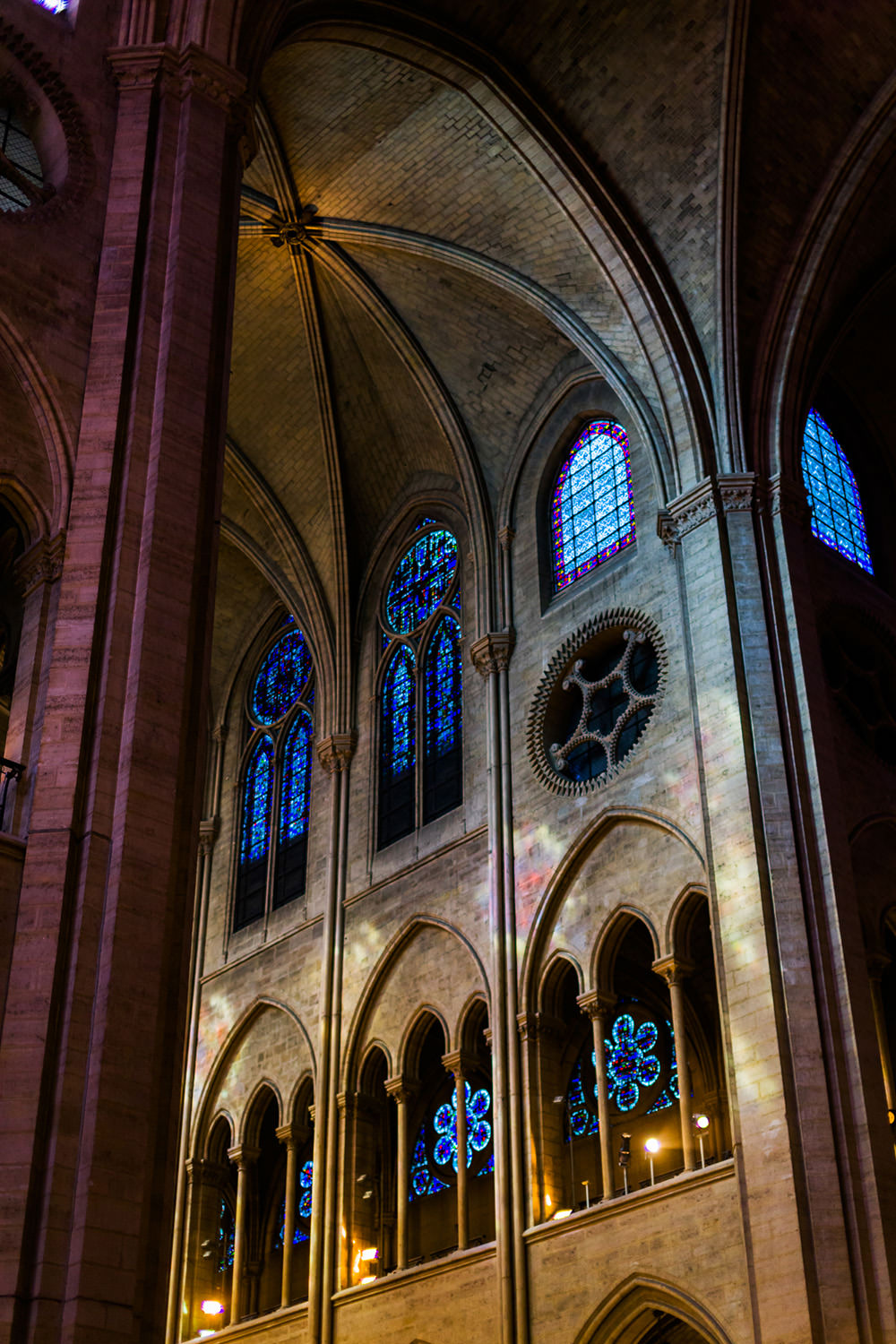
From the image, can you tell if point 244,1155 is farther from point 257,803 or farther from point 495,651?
point 495,651

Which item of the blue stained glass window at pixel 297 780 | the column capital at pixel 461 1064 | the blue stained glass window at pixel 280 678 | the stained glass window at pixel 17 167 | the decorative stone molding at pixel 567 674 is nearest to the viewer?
the stained glass window at pixel 17 167

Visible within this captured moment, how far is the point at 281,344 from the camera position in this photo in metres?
20.7

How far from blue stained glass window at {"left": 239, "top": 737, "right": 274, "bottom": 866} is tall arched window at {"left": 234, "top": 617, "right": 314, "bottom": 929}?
1 cm

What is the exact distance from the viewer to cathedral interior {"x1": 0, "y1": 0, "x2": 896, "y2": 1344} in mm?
9328

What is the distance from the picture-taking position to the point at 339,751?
20859mm

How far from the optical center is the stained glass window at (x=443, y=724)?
62.7 ft

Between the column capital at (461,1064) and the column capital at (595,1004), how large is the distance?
74.8 inches

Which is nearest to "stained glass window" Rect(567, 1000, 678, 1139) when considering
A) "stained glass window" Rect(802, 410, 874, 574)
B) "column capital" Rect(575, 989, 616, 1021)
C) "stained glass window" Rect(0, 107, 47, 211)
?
"column capital" Rect(575, 989, 616, 1021)

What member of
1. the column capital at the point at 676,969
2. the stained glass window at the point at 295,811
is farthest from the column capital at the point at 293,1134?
the column capital at the point at 676,969

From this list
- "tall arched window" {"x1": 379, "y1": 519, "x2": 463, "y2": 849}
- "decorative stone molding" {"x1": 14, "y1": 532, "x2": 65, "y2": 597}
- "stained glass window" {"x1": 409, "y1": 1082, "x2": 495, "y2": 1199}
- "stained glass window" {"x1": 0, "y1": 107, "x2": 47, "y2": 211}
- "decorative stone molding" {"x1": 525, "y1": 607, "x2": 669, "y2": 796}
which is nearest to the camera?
"decorative stone molding" {"x1": 14, "y1": 532, "x2": 65, "y2": 597}

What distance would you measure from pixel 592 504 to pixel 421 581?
133 inches

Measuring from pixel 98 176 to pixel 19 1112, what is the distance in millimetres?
6674

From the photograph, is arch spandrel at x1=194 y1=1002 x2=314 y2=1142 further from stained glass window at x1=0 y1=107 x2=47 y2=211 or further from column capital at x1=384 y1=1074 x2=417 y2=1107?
stained glass window at x1=0 y1=107 x2=47 y2=211

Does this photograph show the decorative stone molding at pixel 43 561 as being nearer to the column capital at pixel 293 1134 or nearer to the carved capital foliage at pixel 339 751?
the column capital at pixel 293 1134
